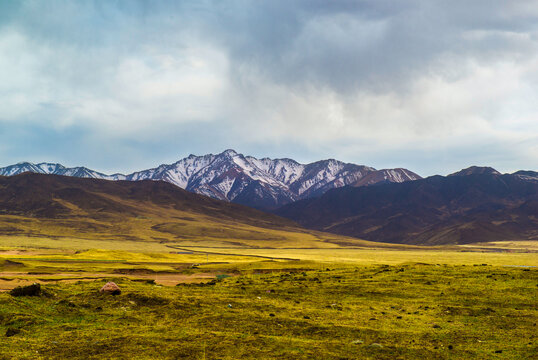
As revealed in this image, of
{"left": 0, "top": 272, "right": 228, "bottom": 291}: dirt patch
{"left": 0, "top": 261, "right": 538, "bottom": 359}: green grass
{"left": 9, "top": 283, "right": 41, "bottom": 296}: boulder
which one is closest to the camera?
{"left": 0, "top": 261, "right": 538, "bottom": 359}: green grass

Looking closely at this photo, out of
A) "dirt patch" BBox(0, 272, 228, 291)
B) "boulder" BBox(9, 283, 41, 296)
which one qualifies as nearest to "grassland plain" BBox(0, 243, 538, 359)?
"boulder" BBox(9, 283, 41, 296)

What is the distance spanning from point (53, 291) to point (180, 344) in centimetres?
1550

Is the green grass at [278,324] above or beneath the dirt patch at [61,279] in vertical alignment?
above

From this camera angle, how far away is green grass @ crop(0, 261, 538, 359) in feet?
57.2

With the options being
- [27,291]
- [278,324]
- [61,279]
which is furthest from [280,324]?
[61,279]

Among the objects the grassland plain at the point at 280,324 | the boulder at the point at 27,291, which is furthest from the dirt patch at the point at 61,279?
the grassland plain at the point at 280,324

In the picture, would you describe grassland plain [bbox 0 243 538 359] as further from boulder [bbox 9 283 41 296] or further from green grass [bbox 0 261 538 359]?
boulder [bbox 9 283 41 296]

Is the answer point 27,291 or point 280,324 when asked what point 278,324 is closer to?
point 280,324

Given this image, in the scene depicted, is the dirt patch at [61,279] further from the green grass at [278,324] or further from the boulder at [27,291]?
the green grass at [278,324]

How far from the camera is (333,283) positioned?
4172cm

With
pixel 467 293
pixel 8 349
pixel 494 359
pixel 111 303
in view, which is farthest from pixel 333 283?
pixel 8 349

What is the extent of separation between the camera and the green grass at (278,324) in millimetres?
17422

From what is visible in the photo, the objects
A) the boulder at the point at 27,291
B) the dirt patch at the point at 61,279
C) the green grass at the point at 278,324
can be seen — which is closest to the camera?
the green grass at the point at 278,324

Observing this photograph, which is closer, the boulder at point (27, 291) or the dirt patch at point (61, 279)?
the boulder at point (27, 291)
